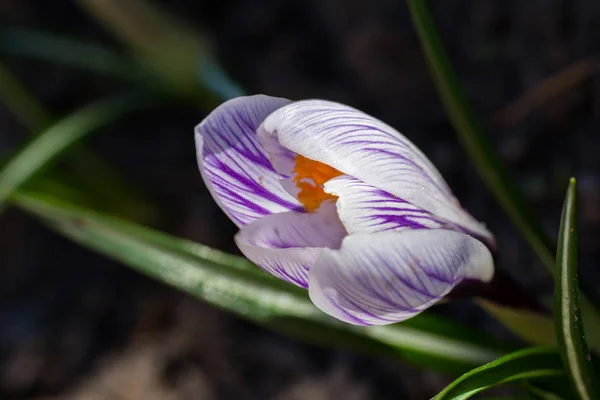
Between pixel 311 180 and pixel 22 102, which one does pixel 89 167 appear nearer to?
pixel 22 102

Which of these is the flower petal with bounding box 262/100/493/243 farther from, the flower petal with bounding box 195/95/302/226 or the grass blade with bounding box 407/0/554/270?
the grass blade with bounding box 407/0/554/270

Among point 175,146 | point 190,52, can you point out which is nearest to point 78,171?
point 175,146

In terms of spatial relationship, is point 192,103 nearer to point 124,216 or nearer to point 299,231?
point 124,216

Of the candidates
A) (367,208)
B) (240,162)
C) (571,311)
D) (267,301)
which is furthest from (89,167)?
(571,311)

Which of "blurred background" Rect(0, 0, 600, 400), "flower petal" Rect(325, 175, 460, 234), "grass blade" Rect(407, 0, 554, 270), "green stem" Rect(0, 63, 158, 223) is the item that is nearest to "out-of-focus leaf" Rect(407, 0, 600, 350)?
"grass blade" Rect(407, 0, 554, 270)

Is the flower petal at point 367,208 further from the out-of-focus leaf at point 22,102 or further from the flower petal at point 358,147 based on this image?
the out-of-focus leaf at point 22,102

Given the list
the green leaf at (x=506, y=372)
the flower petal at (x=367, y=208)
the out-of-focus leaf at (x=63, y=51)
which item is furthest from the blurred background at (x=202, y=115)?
the flower petal at (x=367, y=208)

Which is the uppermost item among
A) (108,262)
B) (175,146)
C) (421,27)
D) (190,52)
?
(421,27)
